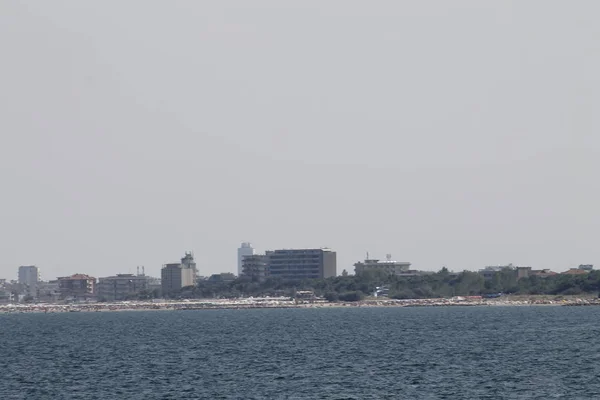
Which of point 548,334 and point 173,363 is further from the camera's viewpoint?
point 548,334

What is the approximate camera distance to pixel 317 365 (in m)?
88.3

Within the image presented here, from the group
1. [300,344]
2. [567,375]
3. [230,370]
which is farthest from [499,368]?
[300,344]

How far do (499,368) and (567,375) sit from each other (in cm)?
715

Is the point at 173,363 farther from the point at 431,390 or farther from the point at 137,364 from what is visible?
the point at 431,390

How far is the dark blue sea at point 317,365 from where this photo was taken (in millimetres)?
69750

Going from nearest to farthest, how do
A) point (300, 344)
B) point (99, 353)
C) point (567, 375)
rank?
point (567, 375)
point (99, 353)
point (300, 344)

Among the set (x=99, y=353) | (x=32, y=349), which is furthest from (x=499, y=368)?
(x=32, y=349)

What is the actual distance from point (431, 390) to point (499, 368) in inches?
585

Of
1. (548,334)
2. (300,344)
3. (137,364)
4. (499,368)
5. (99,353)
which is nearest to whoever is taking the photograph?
(499,368)

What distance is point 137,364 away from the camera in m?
93.2

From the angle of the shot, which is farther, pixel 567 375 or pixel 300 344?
pixel 300 344

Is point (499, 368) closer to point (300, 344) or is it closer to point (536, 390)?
point (536, 390)

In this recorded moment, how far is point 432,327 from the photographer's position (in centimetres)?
15362

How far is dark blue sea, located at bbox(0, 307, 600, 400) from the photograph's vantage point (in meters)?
69.8
